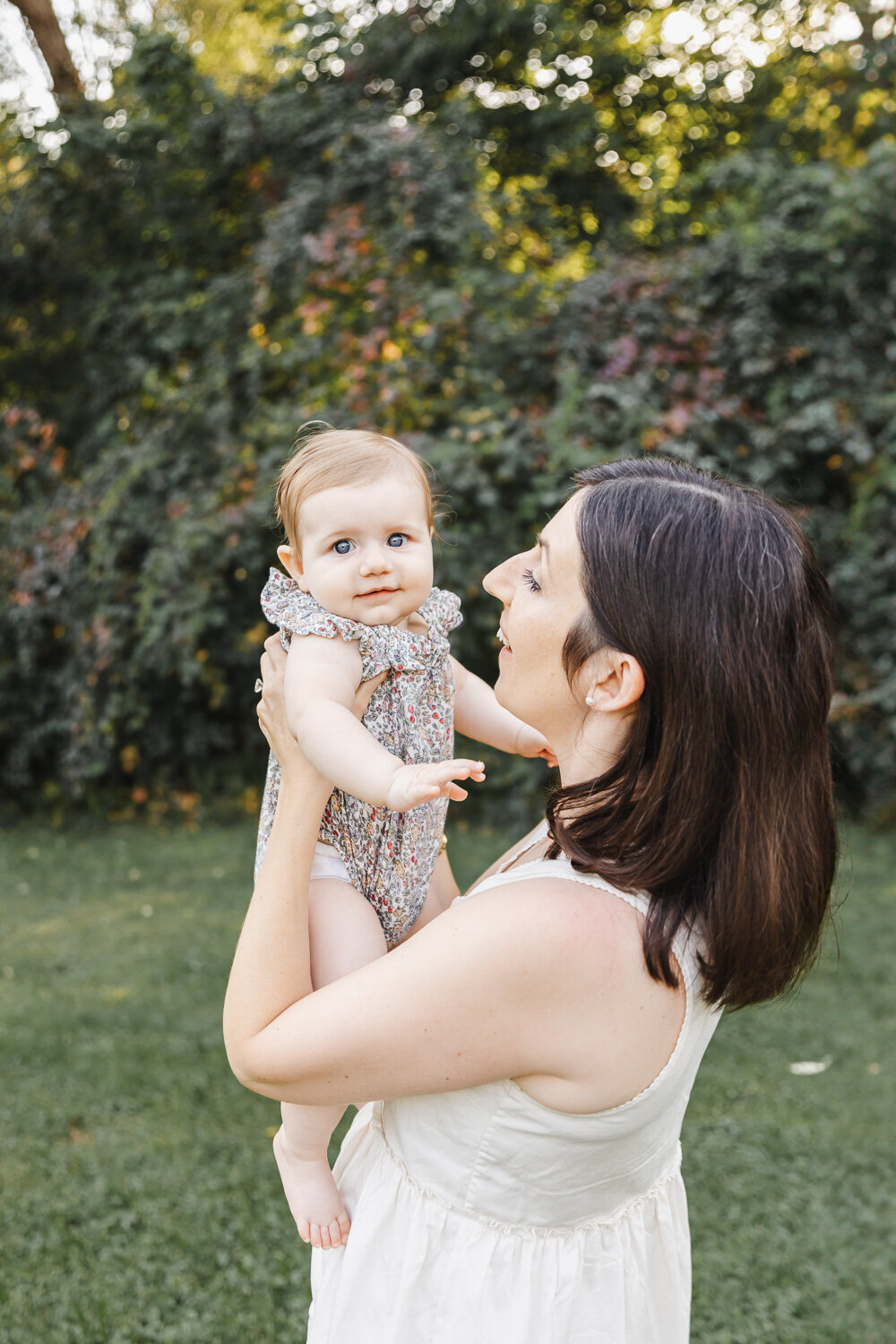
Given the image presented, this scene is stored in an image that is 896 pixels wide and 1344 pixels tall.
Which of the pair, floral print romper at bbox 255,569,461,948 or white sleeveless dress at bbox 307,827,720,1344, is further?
floral print romper at bbox 255,569,461,948

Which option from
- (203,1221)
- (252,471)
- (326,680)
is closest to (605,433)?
(252,471)

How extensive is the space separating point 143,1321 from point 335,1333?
1.74 metres

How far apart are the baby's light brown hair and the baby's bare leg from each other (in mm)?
553

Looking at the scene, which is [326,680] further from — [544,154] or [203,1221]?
[544,154]

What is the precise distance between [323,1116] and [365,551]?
80 cm

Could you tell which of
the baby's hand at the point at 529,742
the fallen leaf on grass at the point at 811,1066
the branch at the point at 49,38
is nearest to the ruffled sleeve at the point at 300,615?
the baby's hand at the point at 529,742

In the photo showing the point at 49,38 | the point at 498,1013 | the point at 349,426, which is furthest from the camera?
the point at 49,38

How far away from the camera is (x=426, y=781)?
126 cm

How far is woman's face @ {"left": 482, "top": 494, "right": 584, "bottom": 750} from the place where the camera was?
4.32 feet

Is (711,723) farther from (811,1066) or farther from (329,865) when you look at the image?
(811,1066)

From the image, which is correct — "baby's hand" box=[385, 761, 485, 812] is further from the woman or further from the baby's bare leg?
the baby's bare leg

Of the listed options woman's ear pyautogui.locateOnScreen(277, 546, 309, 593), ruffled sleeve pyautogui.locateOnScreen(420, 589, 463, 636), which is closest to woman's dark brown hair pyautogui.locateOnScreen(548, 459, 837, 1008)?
ruffled sleeve pyautogui.locateOnScreen(420, 589, 463, 636)

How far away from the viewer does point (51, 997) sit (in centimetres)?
459

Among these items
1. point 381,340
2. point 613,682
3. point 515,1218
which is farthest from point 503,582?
point 381,340
